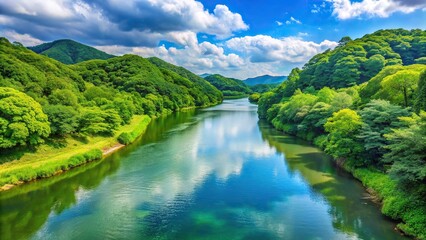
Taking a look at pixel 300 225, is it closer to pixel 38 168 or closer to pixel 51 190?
pixel 51 190

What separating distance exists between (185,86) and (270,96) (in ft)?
249

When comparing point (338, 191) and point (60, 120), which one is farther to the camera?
point (60, 120)

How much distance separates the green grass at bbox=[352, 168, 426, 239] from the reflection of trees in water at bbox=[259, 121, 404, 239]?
70cm

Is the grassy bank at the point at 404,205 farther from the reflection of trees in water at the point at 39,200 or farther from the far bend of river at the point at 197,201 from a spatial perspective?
the reflection of trees in water at the point at 39,200

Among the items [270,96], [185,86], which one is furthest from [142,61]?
[270,96]

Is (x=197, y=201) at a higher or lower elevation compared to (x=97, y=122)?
lower

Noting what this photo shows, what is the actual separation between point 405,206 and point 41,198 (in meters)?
24.7

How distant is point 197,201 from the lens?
22.7 meters

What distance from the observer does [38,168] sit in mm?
27078

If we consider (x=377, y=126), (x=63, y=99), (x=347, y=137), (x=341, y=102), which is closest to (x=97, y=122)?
(x=63, y=99)

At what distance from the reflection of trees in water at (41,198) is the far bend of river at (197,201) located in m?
0.07

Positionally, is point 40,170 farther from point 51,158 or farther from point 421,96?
point 421,96

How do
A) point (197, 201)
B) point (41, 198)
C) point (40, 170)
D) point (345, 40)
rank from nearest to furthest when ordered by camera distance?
point (197, 201) < point (41, 198) < point (40, 170) < point (345, 40)

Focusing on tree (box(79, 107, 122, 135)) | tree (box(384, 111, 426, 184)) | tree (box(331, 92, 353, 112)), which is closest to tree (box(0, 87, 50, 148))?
tree (box(79, 107, 122, 135))
